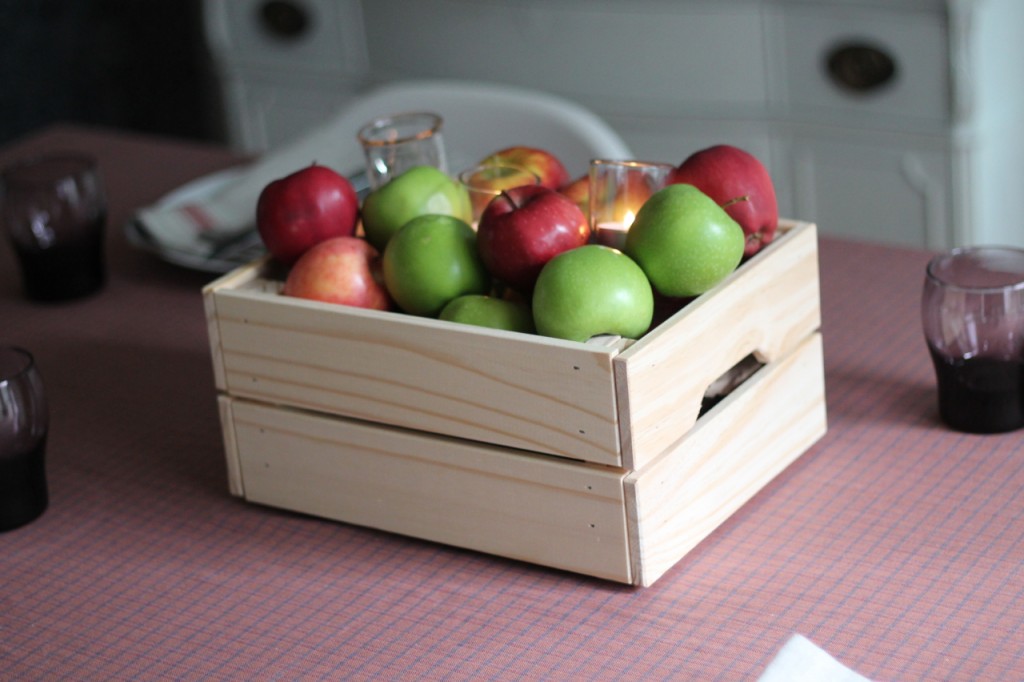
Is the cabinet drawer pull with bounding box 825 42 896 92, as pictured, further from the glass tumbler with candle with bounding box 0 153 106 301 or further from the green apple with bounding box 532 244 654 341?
the green apple with bounding box 532 244 654 341

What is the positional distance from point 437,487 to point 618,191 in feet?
0.85

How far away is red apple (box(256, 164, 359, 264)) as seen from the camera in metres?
1.05

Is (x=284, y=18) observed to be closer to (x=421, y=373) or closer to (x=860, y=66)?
(x=860, y=66)

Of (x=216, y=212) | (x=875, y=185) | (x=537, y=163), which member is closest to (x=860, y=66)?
(x=875, y=185)

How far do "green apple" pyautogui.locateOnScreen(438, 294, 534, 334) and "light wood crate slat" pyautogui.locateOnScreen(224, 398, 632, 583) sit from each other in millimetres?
88

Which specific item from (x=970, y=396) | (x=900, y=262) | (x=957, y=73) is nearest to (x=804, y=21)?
(x=957, y=73)

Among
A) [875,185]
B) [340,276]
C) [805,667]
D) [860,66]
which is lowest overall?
[875,185]

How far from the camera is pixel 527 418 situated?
901mm

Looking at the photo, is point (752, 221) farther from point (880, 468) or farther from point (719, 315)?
point (880, 468)

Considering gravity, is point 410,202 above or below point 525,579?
above

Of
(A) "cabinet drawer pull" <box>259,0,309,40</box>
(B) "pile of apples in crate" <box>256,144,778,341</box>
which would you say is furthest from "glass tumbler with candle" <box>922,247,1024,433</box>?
(A) "cabinet drawer pull" <box>259,0,309,40</box>

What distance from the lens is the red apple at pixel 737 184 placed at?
976mm

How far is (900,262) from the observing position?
1.35 m

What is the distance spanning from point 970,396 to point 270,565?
56cm
